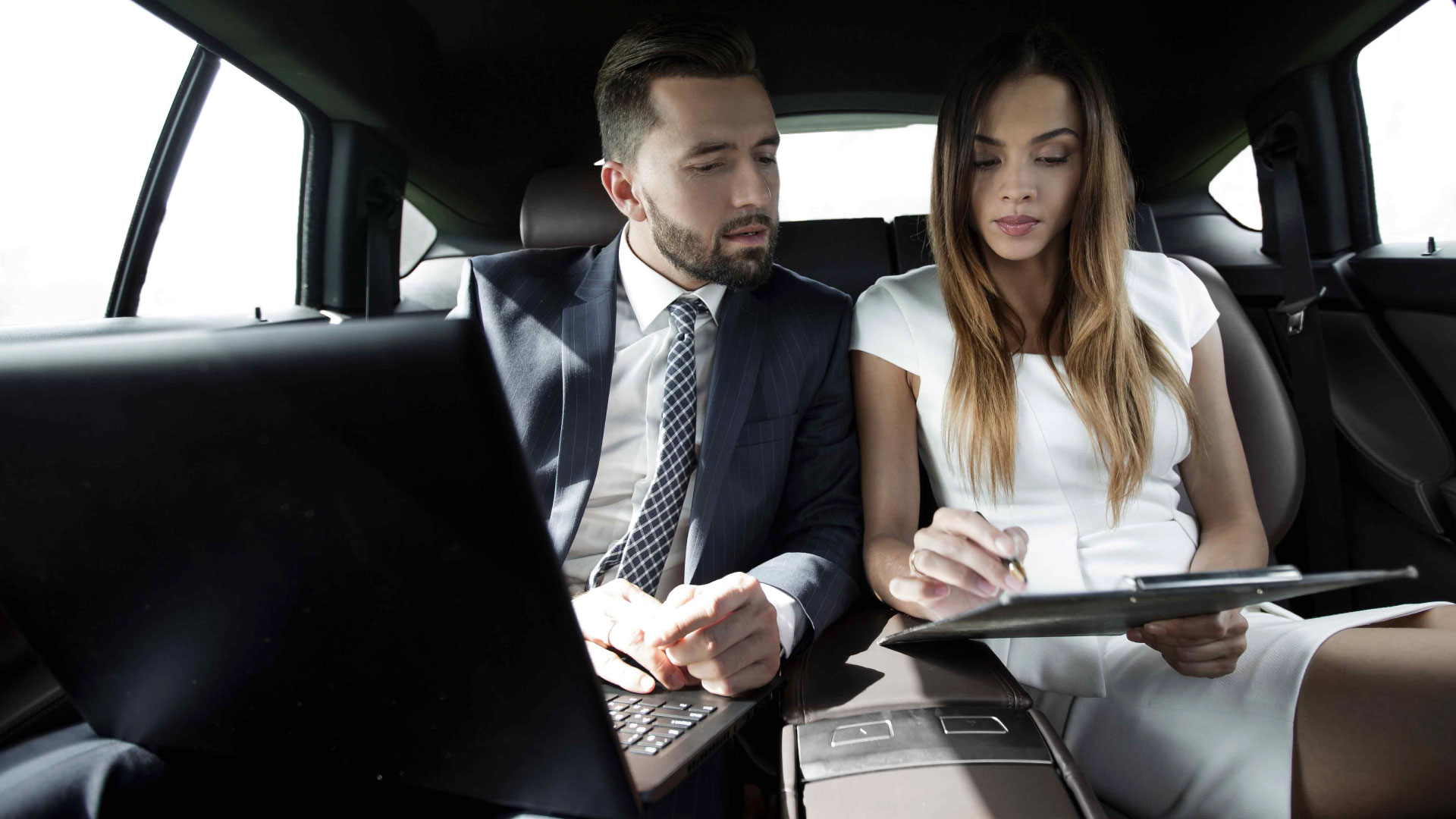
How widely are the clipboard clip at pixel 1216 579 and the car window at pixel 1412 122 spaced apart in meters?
1.57

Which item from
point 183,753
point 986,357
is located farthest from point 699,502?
point 183,753

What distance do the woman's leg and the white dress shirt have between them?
2.52ft

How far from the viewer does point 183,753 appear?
30.9 inches

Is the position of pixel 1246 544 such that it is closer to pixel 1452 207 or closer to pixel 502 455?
pixel 1452 207

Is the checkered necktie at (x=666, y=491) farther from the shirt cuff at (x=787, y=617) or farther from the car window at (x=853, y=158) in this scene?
the car window at (x=853, y=158)

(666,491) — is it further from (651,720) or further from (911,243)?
(911,243)

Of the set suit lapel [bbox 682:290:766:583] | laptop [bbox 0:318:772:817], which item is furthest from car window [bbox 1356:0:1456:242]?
laptop [bbox 0:318:772:817]

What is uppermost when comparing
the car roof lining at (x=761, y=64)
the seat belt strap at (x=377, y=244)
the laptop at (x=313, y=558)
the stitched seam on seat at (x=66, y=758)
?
the car roof lining at (x=761, y=64)

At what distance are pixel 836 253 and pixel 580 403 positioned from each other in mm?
764

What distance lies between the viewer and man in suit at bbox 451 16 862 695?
1.32 meters

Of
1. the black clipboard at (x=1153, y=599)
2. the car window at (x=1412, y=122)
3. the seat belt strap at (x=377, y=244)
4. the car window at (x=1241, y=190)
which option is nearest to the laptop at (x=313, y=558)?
the black clipboard at (x=1153, y=599)

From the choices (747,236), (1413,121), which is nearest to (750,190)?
(747,236)

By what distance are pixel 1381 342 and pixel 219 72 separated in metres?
2.43

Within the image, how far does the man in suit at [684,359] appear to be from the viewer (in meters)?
1.32
